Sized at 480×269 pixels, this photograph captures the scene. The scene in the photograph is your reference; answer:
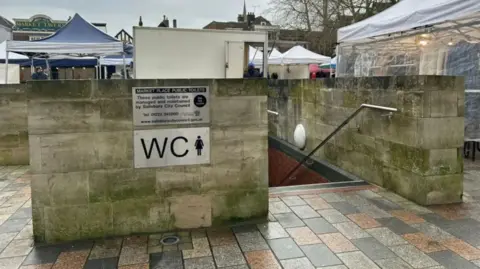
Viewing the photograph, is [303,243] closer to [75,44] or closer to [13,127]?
[13,127]

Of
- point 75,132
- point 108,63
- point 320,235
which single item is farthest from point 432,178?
point 108,63

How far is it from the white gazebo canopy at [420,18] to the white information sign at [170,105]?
3.94 m

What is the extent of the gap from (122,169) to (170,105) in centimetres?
72

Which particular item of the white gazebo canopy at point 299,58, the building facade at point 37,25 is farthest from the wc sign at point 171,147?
the building facade at point 37,25

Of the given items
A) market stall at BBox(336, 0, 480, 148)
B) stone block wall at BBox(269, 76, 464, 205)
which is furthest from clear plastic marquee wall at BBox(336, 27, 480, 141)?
stone block wall at BBox(269, 76, 464, 205)

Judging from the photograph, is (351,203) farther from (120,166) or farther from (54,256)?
(54,256)

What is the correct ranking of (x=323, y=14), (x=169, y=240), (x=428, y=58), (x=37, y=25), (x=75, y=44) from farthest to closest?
(x=37, y=25)
(x=323, y=14)
(x=75, y=44)
(x=428, y=58)
(x=169, y=240)

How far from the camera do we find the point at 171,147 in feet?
12.2

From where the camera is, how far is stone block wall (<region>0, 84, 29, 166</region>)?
22.3ft

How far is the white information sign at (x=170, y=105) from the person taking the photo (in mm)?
3592

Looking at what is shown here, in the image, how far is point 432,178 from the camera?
14.6 feet

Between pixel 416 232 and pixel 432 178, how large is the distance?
1.04m

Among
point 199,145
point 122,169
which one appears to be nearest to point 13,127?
point 122,169

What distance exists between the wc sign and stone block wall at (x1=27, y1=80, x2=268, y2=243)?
0.19 feet
